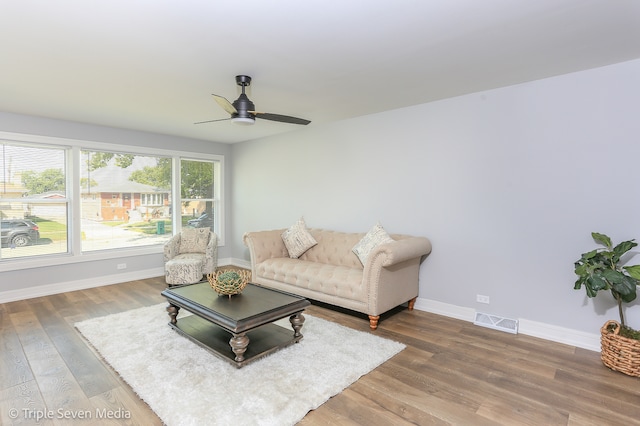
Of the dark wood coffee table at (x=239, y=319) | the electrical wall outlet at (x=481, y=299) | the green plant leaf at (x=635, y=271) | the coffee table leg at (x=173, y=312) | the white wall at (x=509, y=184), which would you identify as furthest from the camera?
the electrical wall outlet at (x=481, y=299)

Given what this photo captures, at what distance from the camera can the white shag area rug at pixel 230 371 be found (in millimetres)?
2162

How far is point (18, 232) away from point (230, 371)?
14.0ft

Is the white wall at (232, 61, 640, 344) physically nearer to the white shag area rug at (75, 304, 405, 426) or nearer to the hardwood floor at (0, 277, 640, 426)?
the hardwood floor at (0, 277, 640, 426)

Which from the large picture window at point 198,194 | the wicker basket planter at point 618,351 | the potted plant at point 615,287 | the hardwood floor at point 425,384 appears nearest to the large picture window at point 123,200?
the large picture window at point 198,194

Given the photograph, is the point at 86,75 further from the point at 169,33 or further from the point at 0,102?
the point at 0,102

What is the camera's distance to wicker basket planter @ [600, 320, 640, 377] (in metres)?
2.60

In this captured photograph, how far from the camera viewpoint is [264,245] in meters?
4.97

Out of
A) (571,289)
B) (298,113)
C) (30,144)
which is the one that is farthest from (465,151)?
(30,144)

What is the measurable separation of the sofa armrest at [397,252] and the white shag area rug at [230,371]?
80cm

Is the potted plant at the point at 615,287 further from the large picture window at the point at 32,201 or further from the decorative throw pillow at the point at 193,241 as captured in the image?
the large picture window at the point at 32,201

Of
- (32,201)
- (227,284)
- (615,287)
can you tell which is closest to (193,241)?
(32,201)

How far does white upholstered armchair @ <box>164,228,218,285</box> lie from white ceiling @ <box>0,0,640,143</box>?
2387 mm

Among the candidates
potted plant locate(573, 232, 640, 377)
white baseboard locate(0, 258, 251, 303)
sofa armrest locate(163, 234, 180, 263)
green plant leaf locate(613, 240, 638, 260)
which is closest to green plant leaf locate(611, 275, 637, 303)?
potted plant locate(573, 232, 640, 377)

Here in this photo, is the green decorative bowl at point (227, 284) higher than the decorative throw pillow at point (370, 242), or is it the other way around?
the decorative throw pillow at point (370, 242)
